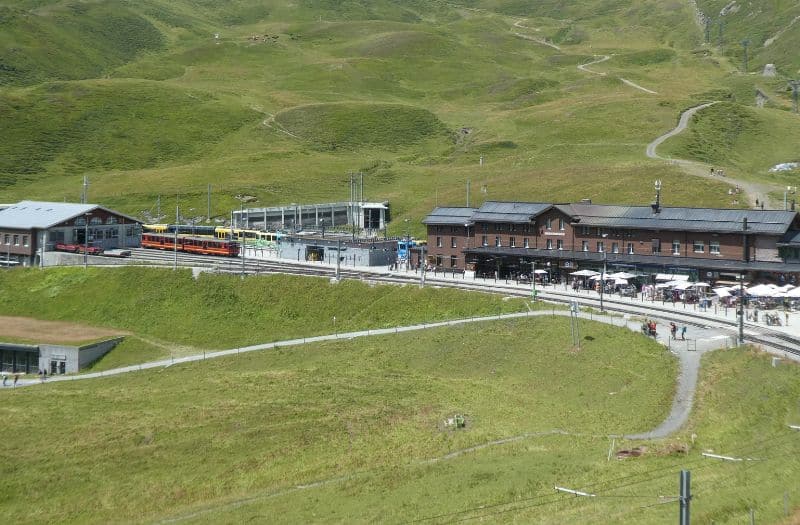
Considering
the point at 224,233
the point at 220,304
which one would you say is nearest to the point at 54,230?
the point at 224,233

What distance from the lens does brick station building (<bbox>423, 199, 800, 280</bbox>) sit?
8431cm

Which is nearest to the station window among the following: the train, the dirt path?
the dirt path

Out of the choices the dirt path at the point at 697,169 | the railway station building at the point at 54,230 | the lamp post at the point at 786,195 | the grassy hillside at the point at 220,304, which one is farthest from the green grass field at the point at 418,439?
the dirt path at the point at 697,169

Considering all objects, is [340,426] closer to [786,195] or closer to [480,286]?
[480,286]

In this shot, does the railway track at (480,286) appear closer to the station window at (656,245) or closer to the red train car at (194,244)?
the red train car at (194,244)

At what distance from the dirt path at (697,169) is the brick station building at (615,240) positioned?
27091 mm

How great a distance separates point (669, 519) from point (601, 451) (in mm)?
11408

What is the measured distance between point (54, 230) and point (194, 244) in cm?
1708

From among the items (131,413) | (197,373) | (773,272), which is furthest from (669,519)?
(773,272)

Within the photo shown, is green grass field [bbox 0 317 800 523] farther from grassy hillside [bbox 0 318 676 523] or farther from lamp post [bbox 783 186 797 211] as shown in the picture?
lamp post [bbox 783 186 797 211]

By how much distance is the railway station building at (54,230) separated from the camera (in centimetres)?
11656

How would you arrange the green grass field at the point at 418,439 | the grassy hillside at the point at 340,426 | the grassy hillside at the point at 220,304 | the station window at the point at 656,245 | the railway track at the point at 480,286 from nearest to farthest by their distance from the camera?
the green grass field at the point at 418,439 → the grassy hillside at the point at 340,426 → the railway track at the point at 480,286 → the grassy hillside at the point at 220,304 → the station window at the point at 656,245

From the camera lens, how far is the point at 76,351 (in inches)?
3211

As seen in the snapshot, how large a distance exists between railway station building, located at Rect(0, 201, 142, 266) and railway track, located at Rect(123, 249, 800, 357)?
13.5 feet
